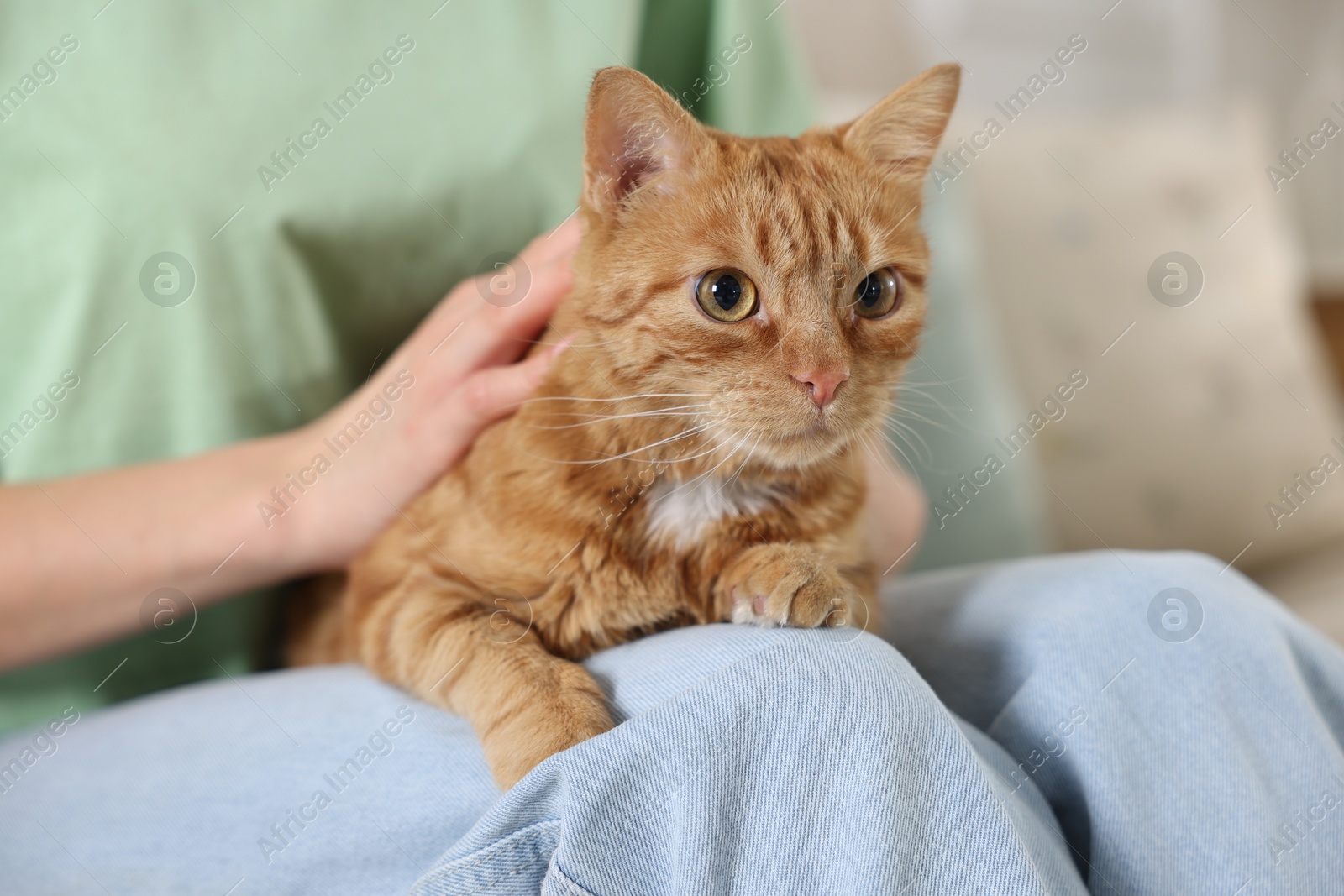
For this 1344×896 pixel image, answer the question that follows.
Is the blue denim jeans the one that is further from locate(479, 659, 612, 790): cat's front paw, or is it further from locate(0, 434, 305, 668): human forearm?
locate(0, 434, 305, 668): human forearm

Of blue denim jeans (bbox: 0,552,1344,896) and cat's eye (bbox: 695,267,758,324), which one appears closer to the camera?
blue denim jeans (bbox: 0,552,1344,896)

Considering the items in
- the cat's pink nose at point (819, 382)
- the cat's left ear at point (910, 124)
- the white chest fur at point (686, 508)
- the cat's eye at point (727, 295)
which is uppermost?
the cat's left ear at point (910, 124)

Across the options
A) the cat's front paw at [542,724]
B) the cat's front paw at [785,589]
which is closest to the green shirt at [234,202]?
the cat's front paw at [542,724]

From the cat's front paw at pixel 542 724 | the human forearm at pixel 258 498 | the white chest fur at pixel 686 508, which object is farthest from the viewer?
the human forearm at pixel 258 498

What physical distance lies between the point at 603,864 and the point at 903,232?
852 mm

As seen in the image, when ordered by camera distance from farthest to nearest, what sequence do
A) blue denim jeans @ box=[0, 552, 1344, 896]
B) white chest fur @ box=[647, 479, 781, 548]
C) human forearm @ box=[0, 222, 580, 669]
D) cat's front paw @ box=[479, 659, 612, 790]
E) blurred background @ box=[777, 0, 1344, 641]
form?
blurred background @ box=[777, 0, 1344, 641] → human forearm @ box=[0, 222, 580, 669] → white chest fur @ box=[647, 479, 781, 548] → cat's front paw @ box=[479, 659, 612, 790] → blue denim jeans @ box=[0, 552, 1344, 896]

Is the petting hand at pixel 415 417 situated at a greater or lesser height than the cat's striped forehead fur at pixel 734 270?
lesser

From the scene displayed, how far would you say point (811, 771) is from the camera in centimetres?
79

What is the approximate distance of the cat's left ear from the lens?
1209mm

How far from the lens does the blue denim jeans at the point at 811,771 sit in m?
0.77

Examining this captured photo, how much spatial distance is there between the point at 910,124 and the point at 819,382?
18.5 inches

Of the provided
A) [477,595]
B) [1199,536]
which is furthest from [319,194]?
[1199,536]

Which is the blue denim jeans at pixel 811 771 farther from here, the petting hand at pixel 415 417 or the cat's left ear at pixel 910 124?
the cat's left ear at pixel 910 124

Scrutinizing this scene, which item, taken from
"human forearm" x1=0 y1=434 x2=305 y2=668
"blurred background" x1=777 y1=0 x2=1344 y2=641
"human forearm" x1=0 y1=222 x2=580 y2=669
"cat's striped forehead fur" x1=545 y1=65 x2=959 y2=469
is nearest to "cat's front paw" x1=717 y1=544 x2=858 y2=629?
"cat's striped forehead fur" x1=545 y1=65 x2=959 y2=469
